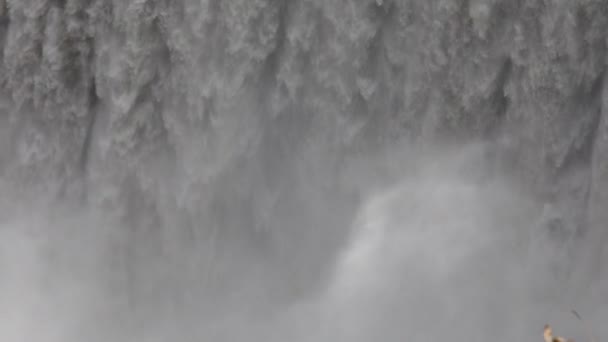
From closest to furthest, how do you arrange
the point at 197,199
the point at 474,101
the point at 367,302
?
the point at 474,101, the point at 367,302, the point at 197,199

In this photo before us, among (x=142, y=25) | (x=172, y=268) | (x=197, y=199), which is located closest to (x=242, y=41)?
(x=142, y=25)

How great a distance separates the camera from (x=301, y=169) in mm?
7641

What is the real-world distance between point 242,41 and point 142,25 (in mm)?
809

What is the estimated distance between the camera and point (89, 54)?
26.6 feet

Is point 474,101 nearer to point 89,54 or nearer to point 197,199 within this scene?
point 197,199

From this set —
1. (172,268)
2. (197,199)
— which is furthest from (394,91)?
(172,268)

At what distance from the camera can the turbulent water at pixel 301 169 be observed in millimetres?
6887

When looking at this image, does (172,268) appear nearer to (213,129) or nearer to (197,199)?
(197,199)

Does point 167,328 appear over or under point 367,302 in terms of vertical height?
over

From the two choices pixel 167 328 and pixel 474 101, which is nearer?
pixel 474 101

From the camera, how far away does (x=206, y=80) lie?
7680 mm

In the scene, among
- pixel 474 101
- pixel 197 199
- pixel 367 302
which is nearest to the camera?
pixel 474 101

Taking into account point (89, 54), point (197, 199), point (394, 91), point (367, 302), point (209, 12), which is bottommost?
point (367, 302)

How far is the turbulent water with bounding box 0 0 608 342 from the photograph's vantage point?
22.6 ft
